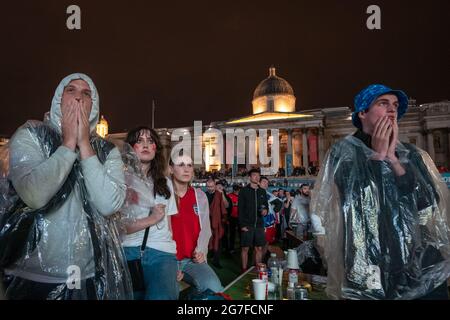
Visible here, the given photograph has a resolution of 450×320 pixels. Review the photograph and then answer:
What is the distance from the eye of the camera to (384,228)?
5.70 ft

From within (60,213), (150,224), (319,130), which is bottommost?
(150,224)

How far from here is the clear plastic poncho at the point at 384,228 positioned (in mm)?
1709

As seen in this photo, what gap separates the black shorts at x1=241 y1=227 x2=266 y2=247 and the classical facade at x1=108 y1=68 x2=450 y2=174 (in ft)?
69.7

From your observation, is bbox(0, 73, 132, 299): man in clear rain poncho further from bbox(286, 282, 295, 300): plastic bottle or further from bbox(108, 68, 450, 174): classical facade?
bbox(108, 68, 450, 174): classical facade

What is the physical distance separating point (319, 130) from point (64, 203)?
40.2 meters

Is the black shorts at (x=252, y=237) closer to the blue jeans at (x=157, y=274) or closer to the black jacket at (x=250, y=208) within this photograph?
the black jacket at (x=250, y=208)

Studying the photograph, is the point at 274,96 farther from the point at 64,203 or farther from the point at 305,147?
the point at 64,203

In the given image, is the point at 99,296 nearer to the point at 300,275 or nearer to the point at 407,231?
the point at 407,231

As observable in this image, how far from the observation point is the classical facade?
35000 millimetres

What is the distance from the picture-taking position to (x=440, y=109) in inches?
1358

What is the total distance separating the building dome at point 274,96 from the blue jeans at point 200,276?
4949 centimetres

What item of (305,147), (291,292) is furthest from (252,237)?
(305,147)

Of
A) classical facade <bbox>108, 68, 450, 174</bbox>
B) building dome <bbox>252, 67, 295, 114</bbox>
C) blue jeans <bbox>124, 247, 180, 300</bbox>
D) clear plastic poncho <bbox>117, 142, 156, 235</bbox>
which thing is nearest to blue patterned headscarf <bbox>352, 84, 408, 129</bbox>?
clear plastic poncho <bbox>117, 142, 156, 235</bbox>

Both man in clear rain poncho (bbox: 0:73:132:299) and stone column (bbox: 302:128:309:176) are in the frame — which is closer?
man in clear rain poncho (bbox: 0:73:132:299)
